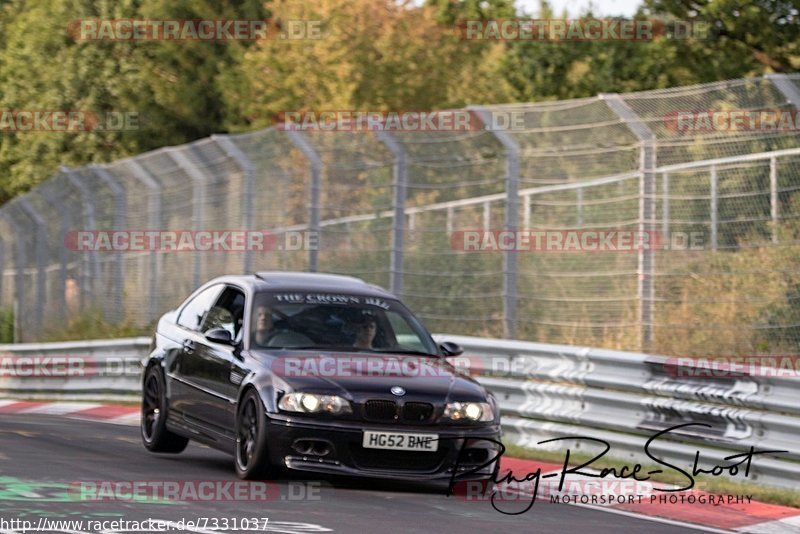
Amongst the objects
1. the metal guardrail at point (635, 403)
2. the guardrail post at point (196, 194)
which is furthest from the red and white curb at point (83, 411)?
the metal guardrail at point (635, 403)

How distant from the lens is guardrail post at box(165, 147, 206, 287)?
2233 centimetres

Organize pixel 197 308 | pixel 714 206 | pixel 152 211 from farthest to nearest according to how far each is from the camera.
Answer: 1. pixel 152 211
2. pixel 714 206
3. pixel 197 308

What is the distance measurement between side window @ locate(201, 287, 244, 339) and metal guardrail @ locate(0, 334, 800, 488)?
295 centimetres

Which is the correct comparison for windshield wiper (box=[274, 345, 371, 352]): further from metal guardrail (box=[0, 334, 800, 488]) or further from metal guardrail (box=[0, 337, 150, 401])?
metal guardrail (box=[0, 337, 150, 401])

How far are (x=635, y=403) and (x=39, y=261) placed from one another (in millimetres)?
18534

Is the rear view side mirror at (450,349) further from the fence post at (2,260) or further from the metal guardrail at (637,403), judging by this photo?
the fence post at (2,260)

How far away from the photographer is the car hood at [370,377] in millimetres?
10836

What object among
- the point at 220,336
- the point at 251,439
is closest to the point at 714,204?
the point at 220,336

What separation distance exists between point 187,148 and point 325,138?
3688mm

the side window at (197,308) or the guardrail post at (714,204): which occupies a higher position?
the guardrail post at (714,204)

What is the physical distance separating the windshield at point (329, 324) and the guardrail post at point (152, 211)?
11859 mm

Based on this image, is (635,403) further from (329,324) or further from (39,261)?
(39,261)

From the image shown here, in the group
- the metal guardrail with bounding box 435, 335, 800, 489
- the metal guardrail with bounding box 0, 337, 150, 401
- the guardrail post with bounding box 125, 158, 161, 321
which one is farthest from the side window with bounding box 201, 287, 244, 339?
the guardrail post with bounding box 125, 158, 161, 321

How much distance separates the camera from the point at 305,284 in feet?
40.8
